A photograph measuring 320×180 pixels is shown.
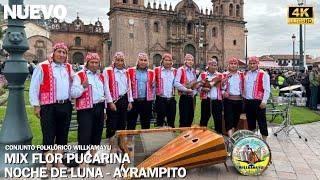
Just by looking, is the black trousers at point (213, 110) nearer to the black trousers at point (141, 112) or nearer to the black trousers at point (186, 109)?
the black trousers at point (186, 109)

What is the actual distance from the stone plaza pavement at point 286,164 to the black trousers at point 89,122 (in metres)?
0.62

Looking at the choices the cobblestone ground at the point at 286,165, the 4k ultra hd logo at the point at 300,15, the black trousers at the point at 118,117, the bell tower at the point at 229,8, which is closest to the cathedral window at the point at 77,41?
the bell tower at the point at 229,8

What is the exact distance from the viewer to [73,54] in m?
66.7

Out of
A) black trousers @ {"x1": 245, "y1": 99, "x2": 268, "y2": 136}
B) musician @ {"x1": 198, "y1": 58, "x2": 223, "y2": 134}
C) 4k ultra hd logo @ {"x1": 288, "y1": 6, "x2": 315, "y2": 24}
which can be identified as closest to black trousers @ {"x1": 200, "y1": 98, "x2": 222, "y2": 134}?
musician @ {"x1": 198, "y1": 58, "x2": 223, "y2": 134}

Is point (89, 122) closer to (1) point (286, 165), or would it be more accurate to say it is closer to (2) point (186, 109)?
(2) point (186, 109)

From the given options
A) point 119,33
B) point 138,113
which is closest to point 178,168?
point 138,113

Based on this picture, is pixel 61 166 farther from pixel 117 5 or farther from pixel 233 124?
pixel 117 5

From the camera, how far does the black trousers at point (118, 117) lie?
23.0ft

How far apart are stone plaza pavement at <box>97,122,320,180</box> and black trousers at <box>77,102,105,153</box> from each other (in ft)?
2.04

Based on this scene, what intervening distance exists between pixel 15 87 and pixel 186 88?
352 centimetres

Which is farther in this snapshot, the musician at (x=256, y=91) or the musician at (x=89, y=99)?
the musician at (x=256, y=91)

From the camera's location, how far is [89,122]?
5973 mm

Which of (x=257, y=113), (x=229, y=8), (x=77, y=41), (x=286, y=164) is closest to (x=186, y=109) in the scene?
(x=257, y=113)

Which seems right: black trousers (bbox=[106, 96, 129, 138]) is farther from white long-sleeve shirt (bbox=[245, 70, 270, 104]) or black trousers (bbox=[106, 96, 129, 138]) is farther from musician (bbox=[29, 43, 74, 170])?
white long-sleeve shirt (bbox=[245, 70, 270, 104])
